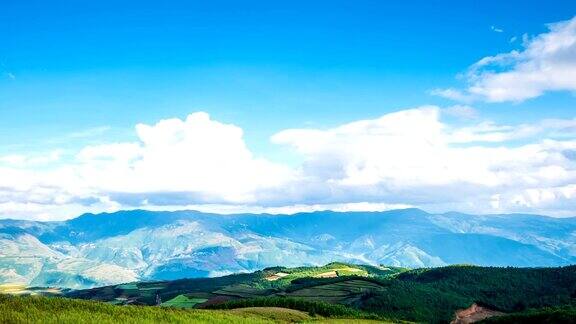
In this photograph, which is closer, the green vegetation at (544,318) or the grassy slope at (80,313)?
the grassy slope at (80,313)

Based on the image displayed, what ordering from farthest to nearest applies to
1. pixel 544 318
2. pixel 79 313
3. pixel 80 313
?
1. pixel 544 318
2. pixel 80 313
3. pixel 79 313

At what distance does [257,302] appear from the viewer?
15725cm

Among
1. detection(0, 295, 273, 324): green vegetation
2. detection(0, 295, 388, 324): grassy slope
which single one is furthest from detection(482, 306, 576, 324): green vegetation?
detection(0, 295, 273, 324): green vegetation

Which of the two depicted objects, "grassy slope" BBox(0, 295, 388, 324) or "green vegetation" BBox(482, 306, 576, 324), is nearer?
"grassy slope" BBox(0, 295, 388, 324)

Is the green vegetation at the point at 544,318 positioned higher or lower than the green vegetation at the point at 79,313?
lower

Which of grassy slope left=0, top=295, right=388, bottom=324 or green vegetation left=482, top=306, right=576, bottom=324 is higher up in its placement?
grassy slope left=0, top=295, right=388, bottom=324

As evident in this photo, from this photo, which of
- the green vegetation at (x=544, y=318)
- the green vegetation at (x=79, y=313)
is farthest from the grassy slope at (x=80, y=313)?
the green vegetation at (x=544, y=318)

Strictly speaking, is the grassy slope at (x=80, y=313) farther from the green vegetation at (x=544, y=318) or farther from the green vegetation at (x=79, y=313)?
the green vegetation at (x=544, y=318)

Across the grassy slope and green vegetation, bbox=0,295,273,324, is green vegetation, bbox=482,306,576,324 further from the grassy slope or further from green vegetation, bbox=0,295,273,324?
green vegetation, bbox=0,295,273,324

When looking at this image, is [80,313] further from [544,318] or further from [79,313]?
[544,318]

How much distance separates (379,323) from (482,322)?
1969 centimetres

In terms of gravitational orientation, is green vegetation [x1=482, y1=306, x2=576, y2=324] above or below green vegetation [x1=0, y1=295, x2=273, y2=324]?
below

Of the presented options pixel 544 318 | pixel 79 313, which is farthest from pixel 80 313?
pixel 544 318

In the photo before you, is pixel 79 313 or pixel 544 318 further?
pixel 544 318
